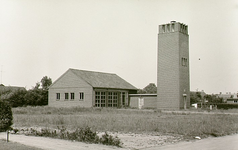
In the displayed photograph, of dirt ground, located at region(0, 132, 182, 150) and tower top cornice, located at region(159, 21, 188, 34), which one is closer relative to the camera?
dirt ground, located at region(0, 132, 182, 150)

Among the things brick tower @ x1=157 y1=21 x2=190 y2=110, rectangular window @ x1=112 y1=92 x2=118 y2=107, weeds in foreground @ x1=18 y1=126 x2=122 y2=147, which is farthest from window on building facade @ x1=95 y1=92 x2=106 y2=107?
weeds in foreground @ x1=18 y1=126 x2=122 y2=147

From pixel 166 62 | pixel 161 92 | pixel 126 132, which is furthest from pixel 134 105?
pixel 126 132

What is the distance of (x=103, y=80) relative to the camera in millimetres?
54250

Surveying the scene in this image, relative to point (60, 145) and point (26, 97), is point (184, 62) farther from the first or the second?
point (60, 145)

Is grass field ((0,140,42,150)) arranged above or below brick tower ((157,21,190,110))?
below

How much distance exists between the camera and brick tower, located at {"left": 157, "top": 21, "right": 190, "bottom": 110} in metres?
47.0

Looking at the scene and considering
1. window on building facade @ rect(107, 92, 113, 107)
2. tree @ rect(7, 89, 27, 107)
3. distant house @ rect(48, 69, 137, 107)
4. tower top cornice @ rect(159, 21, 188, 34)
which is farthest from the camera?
window on building facade @ rect(107, 92, 113, 107)

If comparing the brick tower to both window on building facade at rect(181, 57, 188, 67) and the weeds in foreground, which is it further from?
the weeds in foreground

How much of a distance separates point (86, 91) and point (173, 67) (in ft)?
47.9

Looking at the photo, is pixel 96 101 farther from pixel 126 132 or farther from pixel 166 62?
pixel 126 132

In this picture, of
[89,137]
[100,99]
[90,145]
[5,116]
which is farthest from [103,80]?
[90,145]

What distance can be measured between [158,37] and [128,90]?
13.4 metres

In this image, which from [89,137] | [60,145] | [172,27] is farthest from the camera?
[172,27]

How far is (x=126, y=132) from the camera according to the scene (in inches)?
648
